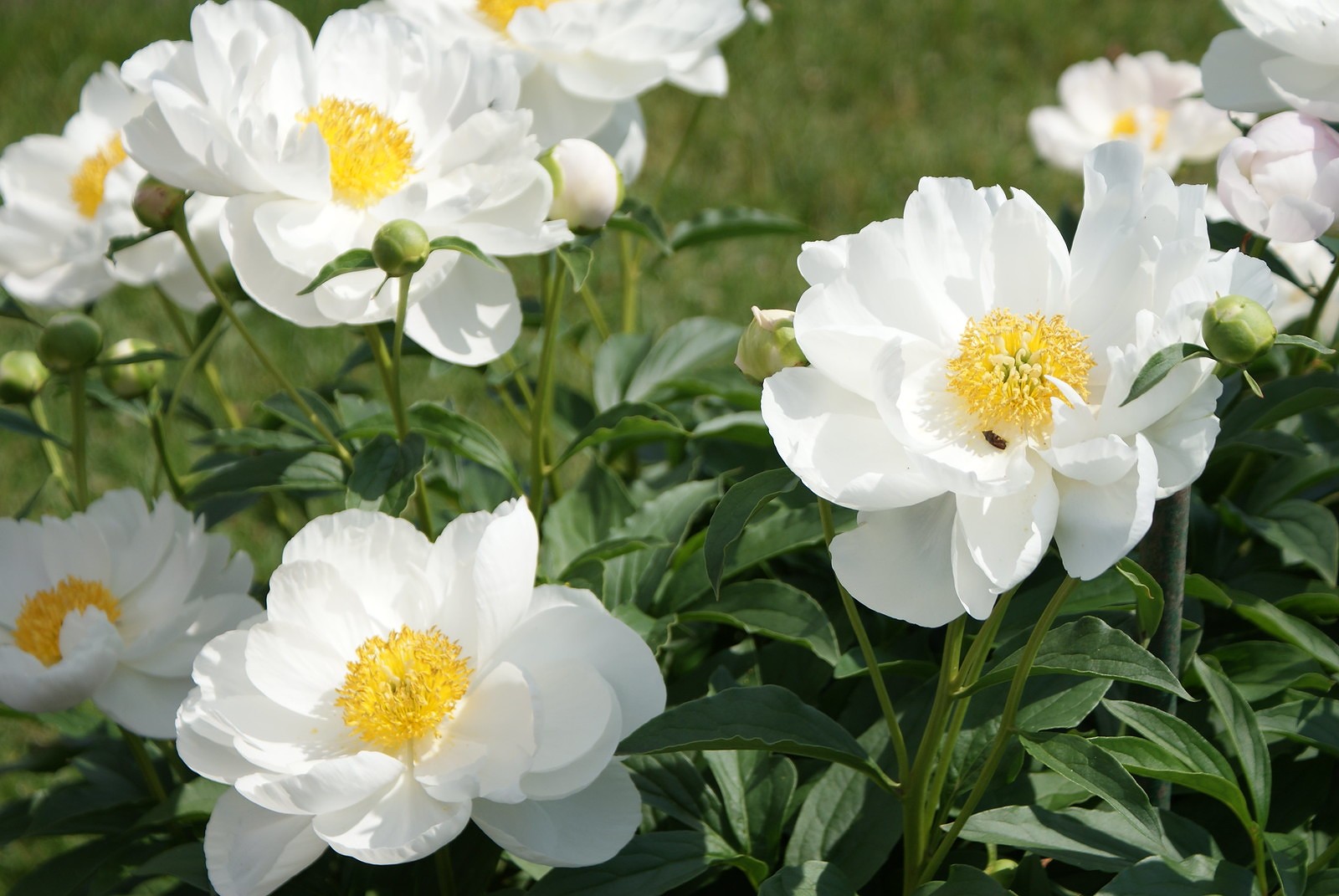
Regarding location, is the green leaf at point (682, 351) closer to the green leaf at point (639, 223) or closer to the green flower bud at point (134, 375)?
the green leaf at point (639, 223)

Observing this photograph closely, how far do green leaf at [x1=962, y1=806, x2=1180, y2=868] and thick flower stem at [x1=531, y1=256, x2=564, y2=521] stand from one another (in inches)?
18.7

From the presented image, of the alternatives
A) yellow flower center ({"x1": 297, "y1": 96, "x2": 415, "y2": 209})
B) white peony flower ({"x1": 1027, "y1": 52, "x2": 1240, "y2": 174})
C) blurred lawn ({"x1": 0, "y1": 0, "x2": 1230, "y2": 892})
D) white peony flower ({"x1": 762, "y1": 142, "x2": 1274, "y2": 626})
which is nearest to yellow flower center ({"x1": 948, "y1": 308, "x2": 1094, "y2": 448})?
white peony flower ({"x1": 762, "y1": 142, "x2": 1274, "y2": 626})

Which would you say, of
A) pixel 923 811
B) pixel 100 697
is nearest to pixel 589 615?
pixel 923 811

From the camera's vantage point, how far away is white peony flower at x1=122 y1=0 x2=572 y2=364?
88 centimetres

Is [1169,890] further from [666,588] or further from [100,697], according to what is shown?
[100,697]

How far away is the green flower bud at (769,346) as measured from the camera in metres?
0.75

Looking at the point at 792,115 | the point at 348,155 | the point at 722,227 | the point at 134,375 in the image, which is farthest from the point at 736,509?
the point at 792,115

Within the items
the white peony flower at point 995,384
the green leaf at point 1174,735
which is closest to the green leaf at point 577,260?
the white peony flower at point 995,384

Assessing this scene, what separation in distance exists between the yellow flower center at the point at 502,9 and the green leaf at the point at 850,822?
74 centimetres

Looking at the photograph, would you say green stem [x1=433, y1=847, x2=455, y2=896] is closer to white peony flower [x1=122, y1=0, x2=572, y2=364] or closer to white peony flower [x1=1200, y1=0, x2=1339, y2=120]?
white peony flower [x1=122, y1=0, x2=572, y2=364]

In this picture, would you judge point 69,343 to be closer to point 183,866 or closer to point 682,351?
point 183,866

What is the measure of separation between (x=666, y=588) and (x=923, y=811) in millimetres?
323

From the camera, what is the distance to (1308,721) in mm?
879

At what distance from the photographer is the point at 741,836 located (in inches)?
35.4
